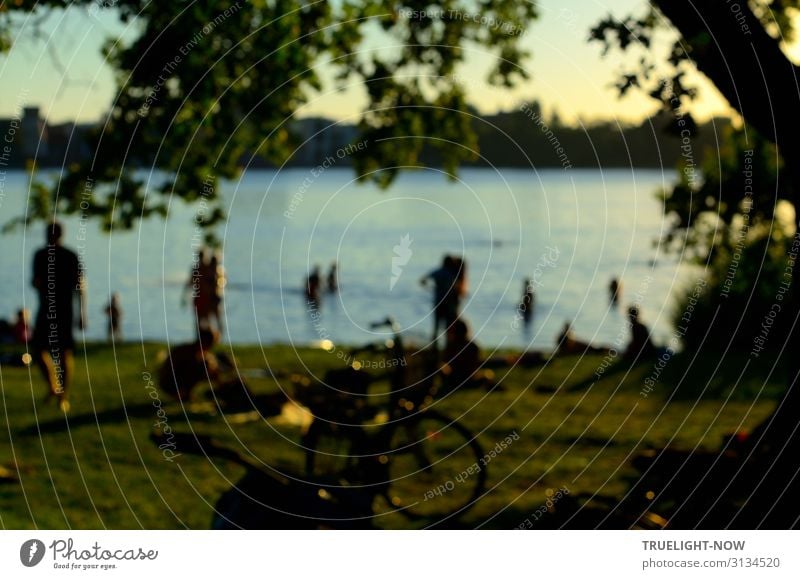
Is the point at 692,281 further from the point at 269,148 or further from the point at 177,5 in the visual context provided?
the point at 177,5

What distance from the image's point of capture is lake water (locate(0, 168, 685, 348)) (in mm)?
47969

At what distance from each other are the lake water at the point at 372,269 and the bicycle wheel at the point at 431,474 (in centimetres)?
884

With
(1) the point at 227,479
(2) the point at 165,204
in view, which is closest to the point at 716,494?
(1) the point at 227,479

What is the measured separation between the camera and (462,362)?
1716 centimetres

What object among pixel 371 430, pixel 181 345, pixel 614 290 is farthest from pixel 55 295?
pixel 614 290

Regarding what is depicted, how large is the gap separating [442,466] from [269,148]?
786cm

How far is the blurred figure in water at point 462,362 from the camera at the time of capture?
16562 mm

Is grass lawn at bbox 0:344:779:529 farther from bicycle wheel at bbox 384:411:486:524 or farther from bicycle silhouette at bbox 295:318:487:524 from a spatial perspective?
bicycle silhouette at bbox 295:318:487:524

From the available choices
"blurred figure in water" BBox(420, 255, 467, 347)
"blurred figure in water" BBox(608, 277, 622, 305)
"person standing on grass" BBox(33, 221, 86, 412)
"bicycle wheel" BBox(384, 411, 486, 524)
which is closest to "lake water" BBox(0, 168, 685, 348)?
"blurred figure in water" BBox(608, 277, 622, 305)

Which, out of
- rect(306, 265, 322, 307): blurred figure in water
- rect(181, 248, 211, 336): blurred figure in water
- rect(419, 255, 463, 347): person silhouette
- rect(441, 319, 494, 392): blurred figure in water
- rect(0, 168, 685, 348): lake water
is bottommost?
rect(441, 319, 494, 392): blurred figure in water

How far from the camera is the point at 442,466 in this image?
1127 centimetres

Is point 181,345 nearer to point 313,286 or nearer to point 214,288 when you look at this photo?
point 214,288

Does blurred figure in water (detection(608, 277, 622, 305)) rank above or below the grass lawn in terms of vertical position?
above

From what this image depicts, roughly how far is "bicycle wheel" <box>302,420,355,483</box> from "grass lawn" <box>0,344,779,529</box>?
0.62 meters
